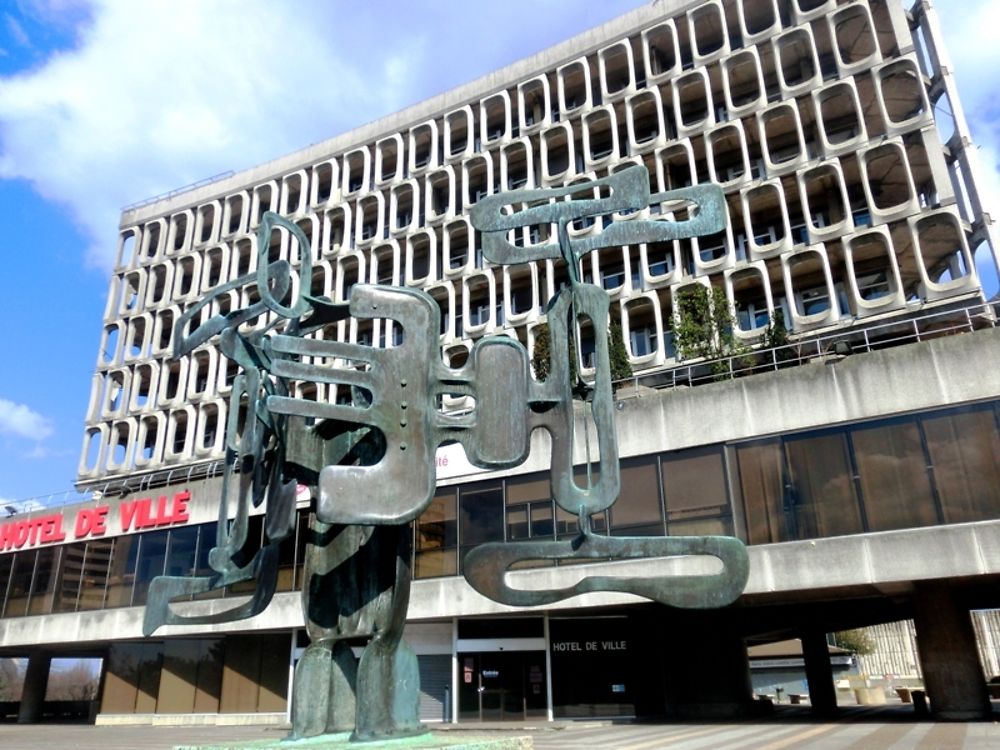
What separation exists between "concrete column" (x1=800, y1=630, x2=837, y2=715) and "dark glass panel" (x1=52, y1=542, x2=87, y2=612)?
26.7 m

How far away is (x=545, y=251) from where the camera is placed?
7828 millimetres

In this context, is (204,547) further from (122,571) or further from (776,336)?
(776,336)

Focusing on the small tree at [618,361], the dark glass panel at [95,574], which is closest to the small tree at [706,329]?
the small tree at [618,361]

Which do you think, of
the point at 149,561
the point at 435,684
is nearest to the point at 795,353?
the point at 435,684

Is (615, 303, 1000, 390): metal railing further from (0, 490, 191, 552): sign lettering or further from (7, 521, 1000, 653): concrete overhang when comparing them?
(0, 490, 191, 552): sign lettering

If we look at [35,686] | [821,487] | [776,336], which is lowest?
[35,686]

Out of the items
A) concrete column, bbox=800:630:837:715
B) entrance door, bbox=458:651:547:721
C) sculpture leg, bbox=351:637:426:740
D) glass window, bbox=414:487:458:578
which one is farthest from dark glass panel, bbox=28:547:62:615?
sculpture leg, bbox=351:637:426:740

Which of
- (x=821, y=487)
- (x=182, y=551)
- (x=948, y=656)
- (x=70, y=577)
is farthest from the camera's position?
(x=70, y=577)

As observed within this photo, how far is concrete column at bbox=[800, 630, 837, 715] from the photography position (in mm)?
28297

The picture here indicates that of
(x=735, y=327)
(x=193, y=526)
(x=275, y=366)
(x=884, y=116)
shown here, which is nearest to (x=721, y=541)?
(x=275, y=366)

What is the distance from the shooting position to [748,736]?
55.3ft

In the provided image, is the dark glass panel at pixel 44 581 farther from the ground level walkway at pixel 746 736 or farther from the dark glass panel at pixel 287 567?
the dark glass panel at pixel 287 567

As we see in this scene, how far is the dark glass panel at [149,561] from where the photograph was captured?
93.6 ft

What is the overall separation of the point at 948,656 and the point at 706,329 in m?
13.5
